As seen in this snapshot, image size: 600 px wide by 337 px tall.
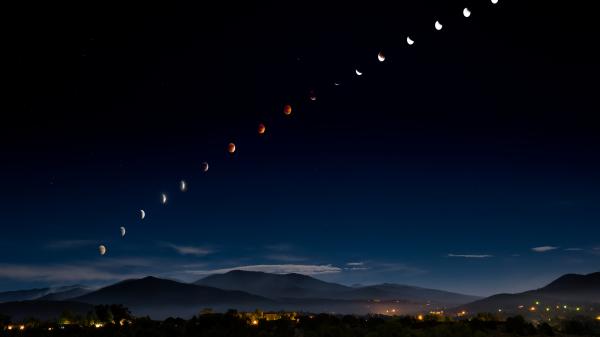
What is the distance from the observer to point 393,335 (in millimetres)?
30516

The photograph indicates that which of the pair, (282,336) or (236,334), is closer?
(282,336)

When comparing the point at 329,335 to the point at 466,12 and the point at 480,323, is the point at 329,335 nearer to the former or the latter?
the point at 480,323

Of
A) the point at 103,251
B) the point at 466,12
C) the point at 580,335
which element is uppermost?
the point at 466,12

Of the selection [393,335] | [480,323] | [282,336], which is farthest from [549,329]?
[282,336]

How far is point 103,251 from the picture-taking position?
165ft

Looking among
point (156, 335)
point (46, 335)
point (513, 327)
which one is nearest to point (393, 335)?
point (513, 327)

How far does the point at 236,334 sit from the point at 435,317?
90.9ft

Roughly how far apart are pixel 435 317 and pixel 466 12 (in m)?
42.5

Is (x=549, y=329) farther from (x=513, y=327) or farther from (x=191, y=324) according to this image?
(x=191, y=324)

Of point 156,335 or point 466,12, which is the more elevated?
point 466,12

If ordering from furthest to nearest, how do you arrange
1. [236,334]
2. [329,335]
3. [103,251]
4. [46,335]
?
[46,335] → [103,251] → [236,334] → [329,335]

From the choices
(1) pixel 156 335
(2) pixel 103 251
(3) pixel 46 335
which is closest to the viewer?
(1) pixel 156 335

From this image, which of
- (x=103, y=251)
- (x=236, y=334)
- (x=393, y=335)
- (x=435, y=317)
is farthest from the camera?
(x=435, y=317)

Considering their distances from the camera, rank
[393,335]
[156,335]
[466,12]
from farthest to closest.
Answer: [156,335] → [393,335] → [466,12]
